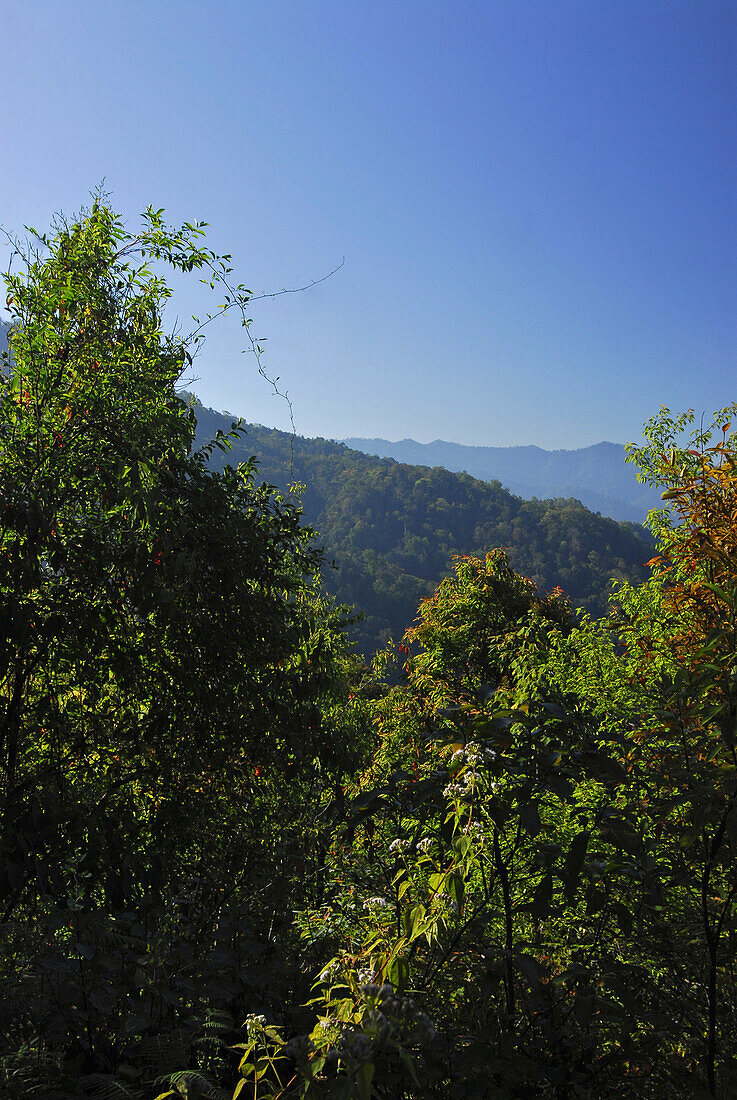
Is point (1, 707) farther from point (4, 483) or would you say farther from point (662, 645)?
point (662, 645)

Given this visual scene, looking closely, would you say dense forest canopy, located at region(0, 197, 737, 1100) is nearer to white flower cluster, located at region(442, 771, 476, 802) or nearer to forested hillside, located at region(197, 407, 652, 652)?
white flower cluster, located at region(442, 771, 476, 802)

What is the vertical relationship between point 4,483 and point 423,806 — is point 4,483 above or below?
above

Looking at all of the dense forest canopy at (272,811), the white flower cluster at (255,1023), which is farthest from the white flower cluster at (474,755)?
the white flower cluster at (255,1023)

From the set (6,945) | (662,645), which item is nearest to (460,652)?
(662,645)

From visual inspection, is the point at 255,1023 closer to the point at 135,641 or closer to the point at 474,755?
the point at 474,755

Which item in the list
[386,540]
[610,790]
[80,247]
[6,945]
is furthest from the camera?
[386,540]

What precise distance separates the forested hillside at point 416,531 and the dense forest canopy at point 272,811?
162 feet

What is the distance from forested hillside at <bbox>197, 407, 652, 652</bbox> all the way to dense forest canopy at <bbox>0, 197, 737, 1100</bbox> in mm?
49272

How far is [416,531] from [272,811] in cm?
8144

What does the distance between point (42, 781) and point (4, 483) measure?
1107mm

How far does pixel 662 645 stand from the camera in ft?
9.74

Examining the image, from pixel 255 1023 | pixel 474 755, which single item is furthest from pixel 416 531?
pixel 255 1023

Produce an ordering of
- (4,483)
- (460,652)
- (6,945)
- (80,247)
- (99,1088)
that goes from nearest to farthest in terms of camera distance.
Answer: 1. (99,1088)
2. (6,945)
3. (4,483)
4. (80,247)
5. (460,652)

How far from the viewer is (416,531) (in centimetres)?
8394
